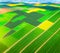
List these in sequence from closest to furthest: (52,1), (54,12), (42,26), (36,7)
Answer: (42,26)
(54,12)
(36,7)
(52,1)

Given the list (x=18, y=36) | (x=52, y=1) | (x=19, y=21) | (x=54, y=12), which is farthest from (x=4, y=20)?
(x=52, y=1)

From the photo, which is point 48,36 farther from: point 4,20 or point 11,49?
point 4,20

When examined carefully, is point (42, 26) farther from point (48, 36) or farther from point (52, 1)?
point (52, 1)

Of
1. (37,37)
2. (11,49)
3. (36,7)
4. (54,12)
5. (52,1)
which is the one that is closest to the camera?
(11,49)

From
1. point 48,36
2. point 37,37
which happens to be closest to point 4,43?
point 37,37

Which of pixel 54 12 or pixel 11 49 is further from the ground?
pixel 54 12

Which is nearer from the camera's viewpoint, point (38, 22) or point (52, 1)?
point (38, 22)
